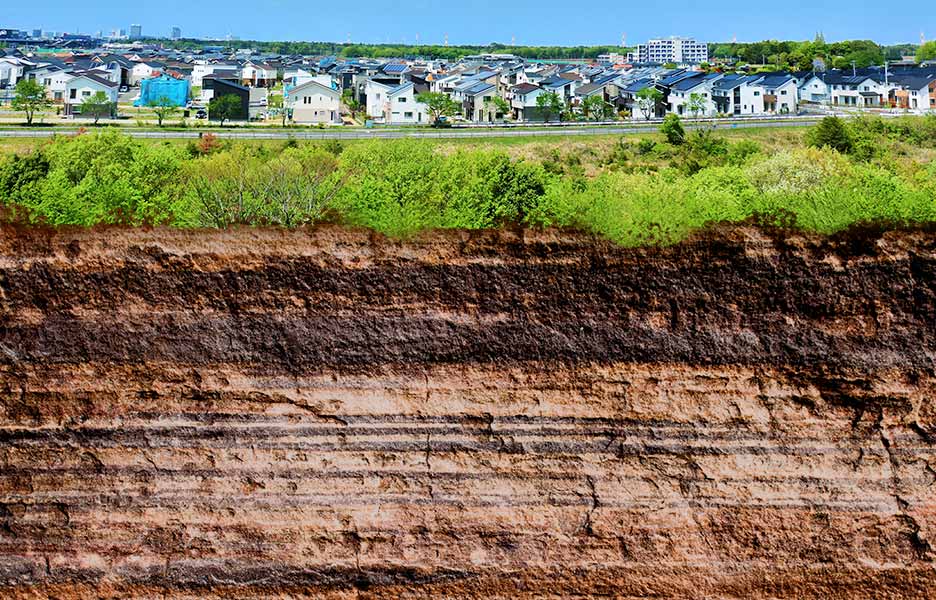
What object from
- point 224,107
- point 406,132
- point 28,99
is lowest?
point 406,132

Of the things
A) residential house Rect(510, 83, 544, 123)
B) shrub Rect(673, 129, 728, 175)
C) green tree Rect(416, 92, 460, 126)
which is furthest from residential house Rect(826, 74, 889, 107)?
green tree Rect(416, 92, 460, 126)

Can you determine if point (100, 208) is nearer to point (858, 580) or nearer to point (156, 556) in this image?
point (156, 556)

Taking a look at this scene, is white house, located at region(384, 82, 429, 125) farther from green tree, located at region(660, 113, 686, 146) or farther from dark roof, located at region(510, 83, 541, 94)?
green tree, located at region(660, 113, 686, 146)

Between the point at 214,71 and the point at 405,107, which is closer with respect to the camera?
the point at 405,107

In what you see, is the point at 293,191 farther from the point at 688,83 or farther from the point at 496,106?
the point at 688,83

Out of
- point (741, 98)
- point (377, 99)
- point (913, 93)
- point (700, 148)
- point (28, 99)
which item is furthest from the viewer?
point (913, 93)

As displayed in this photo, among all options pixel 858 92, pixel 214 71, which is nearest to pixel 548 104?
pixel 858 92

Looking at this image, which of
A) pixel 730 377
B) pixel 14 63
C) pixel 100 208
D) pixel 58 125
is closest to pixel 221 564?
pixel 100 208

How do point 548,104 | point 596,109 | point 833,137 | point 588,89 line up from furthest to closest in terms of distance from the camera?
point 588,89 < point 548,104 < point 596,109 < point 833,137

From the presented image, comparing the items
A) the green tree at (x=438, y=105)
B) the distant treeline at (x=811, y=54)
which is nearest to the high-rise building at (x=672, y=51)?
the distant treeline at (x=811, y=54)
